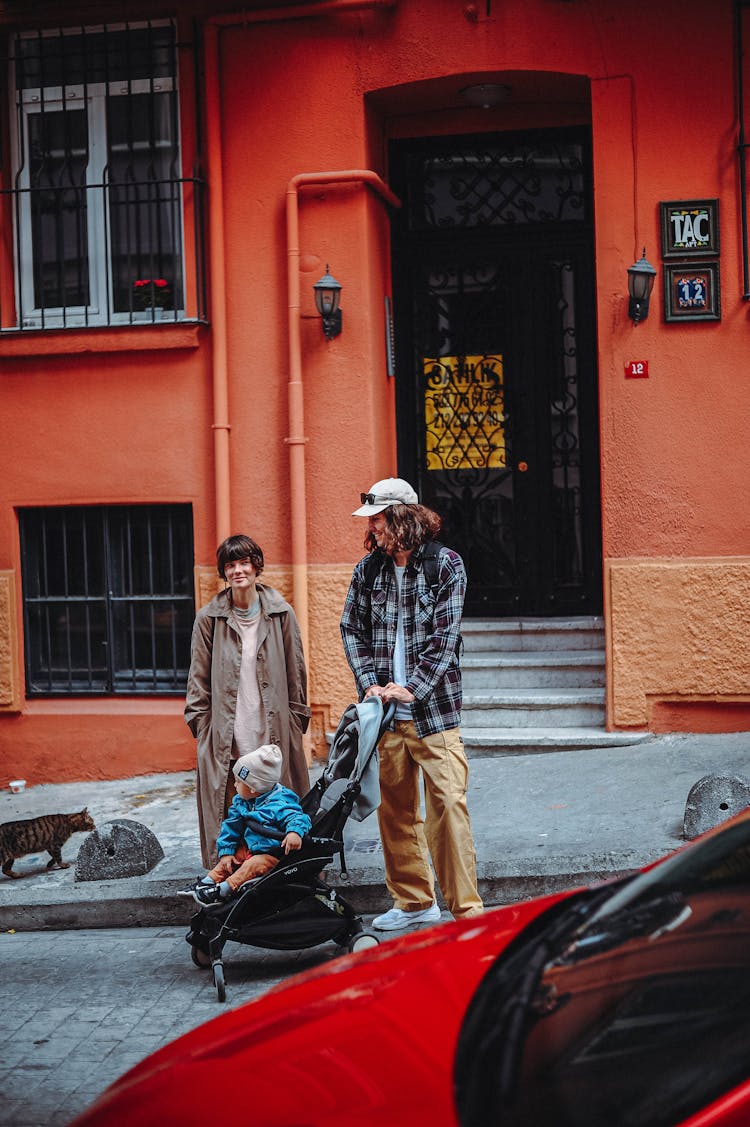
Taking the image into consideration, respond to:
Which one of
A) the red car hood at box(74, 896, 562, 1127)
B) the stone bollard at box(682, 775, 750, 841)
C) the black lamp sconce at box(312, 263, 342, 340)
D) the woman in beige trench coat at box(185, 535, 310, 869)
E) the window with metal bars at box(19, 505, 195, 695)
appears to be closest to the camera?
the red car hood at box(74, 896, 562, 1127)

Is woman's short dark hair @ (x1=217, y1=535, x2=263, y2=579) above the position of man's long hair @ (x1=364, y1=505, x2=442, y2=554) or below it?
below

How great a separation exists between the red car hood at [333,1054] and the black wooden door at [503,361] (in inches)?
279

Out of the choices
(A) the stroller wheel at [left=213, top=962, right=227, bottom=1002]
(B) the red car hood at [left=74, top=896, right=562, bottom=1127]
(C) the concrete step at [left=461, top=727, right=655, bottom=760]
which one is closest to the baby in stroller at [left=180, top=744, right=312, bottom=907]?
(A) the stroller wheel at [left=213, top=962, right=227, bottom=1002]

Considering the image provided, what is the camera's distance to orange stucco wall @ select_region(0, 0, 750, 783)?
913cm

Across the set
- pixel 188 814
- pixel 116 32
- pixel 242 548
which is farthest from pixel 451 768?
pixel 116 32

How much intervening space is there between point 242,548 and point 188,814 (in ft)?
8.80

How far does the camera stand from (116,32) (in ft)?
32.4

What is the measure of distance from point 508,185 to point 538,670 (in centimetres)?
360

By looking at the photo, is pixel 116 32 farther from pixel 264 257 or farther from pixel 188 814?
pixel 188 814

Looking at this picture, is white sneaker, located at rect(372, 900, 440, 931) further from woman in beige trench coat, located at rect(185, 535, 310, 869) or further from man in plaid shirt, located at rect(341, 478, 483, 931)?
woman in beige trench coat, located at rect(185, 535, 310, 869)

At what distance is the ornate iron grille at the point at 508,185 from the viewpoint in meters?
10.2

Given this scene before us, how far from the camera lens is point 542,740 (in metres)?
9.14

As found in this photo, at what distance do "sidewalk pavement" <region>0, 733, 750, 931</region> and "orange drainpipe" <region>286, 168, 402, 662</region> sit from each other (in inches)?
53.0

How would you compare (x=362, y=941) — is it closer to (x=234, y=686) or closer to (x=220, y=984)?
(x=220, y=984)
